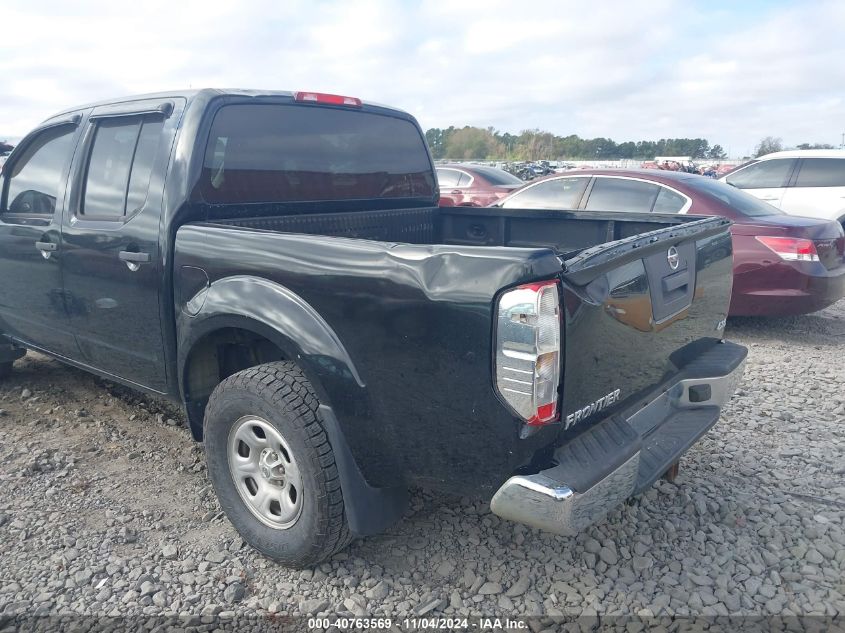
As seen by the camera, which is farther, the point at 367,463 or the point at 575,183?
the point at 575,183

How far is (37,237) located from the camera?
3.83 metres

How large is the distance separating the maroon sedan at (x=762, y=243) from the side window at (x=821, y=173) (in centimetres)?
410

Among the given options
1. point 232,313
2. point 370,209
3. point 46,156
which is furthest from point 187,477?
point 46,156

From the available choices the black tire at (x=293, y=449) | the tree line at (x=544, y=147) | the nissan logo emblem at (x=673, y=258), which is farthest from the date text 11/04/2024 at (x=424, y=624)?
the tree line at (x=544, y=147)

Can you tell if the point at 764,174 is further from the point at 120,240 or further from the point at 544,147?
the point at 544,147

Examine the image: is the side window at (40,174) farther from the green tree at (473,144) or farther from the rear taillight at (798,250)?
the green tree at (473,144)

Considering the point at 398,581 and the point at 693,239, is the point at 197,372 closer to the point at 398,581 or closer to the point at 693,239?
the point at 398,581

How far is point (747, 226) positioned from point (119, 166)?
5.08 metres

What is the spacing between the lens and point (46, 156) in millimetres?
3994

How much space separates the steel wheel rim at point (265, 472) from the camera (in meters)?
2.72

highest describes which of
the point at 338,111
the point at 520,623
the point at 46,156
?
the point at 338,111

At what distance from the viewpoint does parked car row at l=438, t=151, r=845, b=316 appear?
19.2ft

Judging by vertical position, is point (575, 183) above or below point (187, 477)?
above

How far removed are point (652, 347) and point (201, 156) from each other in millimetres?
2152
